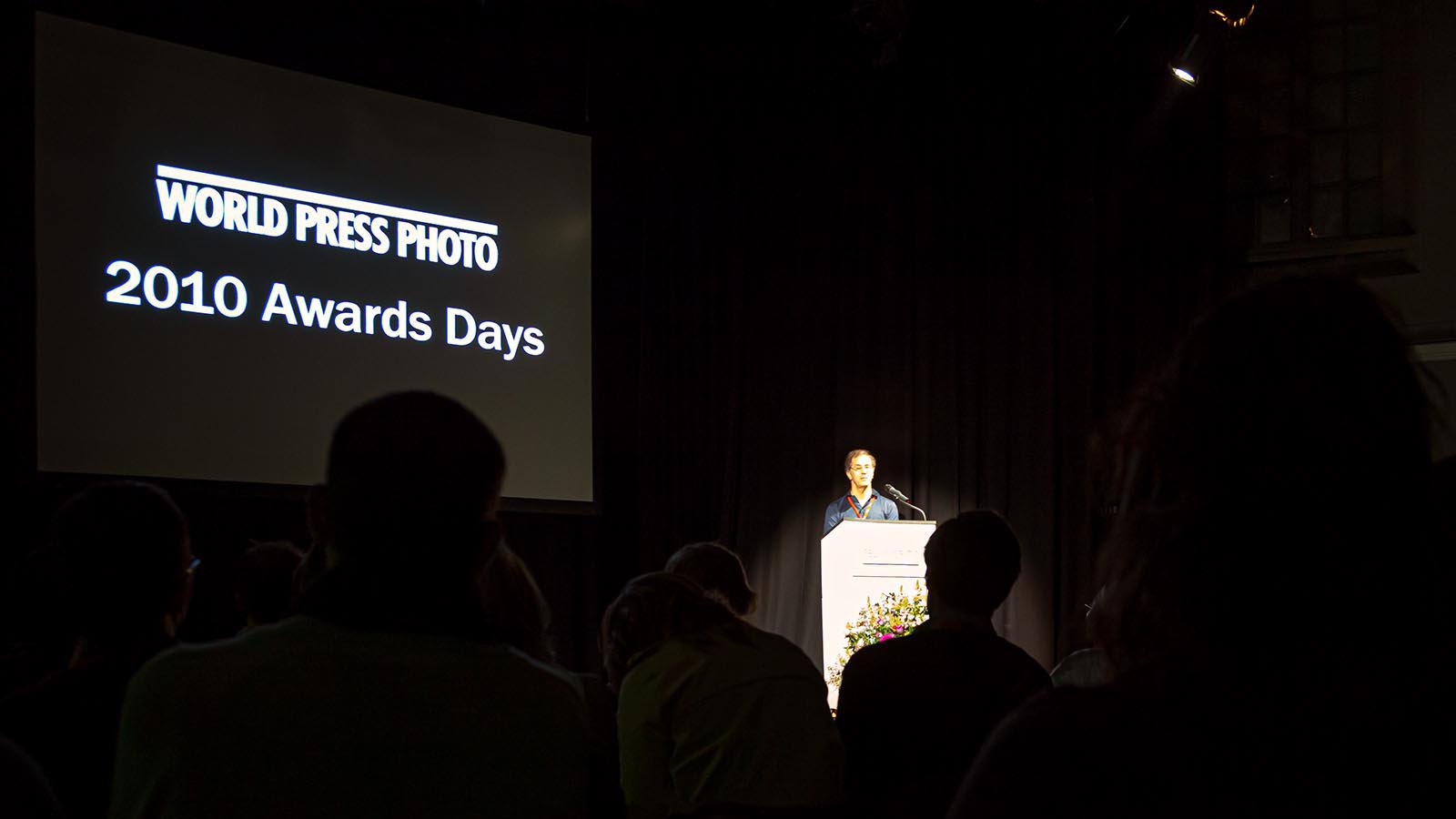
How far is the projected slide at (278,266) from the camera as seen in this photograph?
525 cm

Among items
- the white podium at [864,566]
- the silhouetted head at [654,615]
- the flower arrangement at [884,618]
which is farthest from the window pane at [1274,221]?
the silhouetted head at [654,615]

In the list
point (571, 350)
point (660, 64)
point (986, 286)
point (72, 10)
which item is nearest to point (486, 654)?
point (72, 10)

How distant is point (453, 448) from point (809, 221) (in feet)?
23.2

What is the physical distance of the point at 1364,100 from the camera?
814cm

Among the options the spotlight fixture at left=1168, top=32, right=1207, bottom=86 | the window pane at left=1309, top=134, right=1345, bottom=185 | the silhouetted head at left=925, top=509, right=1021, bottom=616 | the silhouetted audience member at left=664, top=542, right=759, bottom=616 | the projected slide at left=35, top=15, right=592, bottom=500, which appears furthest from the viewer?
the window pane at left=1309, top=134, right=1345, bottom=185

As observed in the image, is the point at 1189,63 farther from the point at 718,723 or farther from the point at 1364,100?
the point at 718,723

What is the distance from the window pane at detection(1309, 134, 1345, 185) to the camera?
8.18 metres

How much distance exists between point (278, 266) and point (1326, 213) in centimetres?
643

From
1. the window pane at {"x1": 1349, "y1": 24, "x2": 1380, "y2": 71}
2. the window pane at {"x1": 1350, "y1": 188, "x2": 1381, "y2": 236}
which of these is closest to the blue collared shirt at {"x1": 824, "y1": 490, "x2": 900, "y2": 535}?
the window pane at {"x1": 1350, "y1": 188, "x2": 1381, "y2": 236}

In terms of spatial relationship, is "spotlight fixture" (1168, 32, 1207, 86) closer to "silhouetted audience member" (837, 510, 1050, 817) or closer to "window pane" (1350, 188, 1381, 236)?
"window pane" (1350, 188, 1381, 236)

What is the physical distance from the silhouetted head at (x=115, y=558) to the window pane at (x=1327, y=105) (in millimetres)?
8320

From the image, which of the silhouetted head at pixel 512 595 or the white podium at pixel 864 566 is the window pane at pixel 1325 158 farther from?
the silhouetted head at pixel 512 595

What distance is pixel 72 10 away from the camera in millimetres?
5273

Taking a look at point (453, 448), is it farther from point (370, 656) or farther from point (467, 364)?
point (467, 364)
